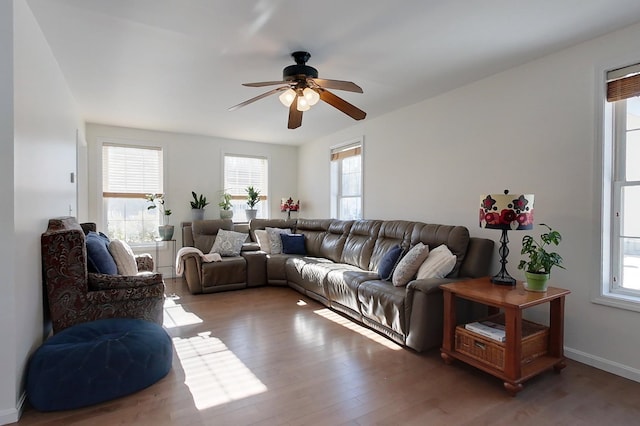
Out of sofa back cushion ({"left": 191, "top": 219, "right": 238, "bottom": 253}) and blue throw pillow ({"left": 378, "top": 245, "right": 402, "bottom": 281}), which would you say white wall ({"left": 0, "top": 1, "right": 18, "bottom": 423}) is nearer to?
blue throw pillow ({"left": 378, "top": 245, "right": 402, "bottom": 281})

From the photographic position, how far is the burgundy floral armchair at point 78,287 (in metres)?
2.34

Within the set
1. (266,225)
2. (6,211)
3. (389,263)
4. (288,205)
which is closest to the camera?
(6,211)

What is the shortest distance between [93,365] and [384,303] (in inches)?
87.6

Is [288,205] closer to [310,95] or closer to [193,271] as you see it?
[193,271]

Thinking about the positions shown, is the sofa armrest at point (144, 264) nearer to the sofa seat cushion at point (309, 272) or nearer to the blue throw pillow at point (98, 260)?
the blue throw pillow at point (98, 260)

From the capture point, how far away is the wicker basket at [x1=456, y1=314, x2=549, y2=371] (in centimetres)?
229

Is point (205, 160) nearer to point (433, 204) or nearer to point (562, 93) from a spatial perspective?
point (433, 204)

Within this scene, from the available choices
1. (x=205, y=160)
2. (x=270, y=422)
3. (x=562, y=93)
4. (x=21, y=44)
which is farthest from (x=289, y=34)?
(x=205, y=160)

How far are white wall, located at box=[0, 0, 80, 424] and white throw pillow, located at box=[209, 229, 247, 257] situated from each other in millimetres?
2622

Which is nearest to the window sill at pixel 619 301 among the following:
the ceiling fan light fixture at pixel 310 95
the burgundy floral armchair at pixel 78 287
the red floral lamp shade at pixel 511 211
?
the red floral lamp shade at pixel 511 211

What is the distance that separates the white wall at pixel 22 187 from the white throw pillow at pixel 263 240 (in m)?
3.10

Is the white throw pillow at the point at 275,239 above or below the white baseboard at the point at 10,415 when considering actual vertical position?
above

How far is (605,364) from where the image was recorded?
2.47 meters

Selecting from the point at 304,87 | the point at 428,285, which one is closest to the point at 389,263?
the point at 428,285
